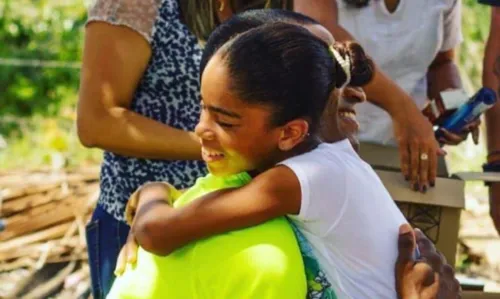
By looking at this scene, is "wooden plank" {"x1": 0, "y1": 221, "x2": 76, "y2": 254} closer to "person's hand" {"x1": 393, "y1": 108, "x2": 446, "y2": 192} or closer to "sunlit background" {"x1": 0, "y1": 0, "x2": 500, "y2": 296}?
"sunlit background" {"x1": 0, "y1": 0, "x2": 500, "y2": 296}

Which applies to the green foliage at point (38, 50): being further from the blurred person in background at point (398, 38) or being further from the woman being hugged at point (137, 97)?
the woman being hugged at point (137, 97)

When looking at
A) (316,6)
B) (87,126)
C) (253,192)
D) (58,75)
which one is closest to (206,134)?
(253,192)

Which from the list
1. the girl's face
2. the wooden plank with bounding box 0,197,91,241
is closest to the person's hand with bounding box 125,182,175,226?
the girl's face

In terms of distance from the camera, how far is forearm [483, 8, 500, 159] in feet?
11.2

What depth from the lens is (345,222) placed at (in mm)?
1938

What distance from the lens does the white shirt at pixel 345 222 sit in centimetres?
192

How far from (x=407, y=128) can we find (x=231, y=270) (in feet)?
3.72

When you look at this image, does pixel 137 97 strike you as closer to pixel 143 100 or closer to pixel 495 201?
pixel 143 100

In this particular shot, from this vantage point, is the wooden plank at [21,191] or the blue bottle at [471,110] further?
the wooden plank at [21,191]

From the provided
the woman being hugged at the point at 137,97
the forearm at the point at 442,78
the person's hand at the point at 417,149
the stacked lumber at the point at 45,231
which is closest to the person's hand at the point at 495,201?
the forearm at the point at 442,78

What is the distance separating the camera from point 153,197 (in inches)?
83.4

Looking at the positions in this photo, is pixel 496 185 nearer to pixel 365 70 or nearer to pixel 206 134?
pixel 365 70

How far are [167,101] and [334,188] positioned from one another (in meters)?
0.91

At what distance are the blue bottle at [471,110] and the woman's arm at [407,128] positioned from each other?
0.18 m
